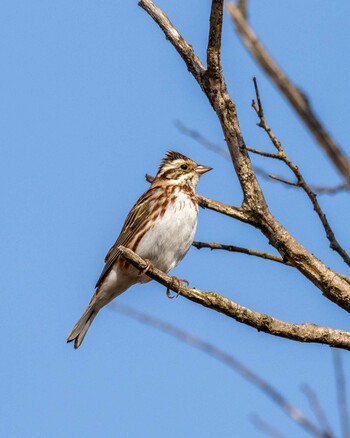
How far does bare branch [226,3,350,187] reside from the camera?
2.03m

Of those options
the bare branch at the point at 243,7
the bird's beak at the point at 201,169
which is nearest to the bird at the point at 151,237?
the bird's beak at the point at 201,169

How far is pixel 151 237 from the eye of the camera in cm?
760

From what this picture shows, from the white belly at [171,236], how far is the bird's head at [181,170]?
547 millimetres

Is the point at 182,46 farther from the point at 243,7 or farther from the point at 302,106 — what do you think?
the point at 302,106

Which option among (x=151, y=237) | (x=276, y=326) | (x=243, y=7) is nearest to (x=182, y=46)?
(x=276, y=326)

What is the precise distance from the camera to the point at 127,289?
Result: 312 inches

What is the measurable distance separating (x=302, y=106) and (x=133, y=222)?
5.89 metres

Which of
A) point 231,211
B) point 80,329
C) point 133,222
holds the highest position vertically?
point 133,222

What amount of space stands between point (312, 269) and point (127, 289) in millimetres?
3251

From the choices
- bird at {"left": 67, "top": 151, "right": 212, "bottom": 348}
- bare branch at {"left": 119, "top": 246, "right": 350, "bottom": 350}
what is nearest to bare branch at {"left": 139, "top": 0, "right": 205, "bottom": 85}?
bare branch at {"left": 119, "top": 246, "right": 350, "bottom": 350}

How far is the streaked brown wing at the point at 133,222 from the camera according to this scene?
7.75 m

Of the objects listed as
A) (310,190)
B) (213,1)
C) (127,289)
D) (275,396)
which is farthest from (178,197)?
(275,396)

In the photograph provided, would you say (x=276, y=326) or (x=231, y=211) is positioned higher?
(x=231, y=211)

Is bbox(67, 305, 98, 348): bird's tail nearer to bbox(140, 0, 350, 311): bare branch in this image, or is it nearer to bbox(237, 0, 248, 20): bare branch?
bbox(140, 0, 350, 311): bare branch
